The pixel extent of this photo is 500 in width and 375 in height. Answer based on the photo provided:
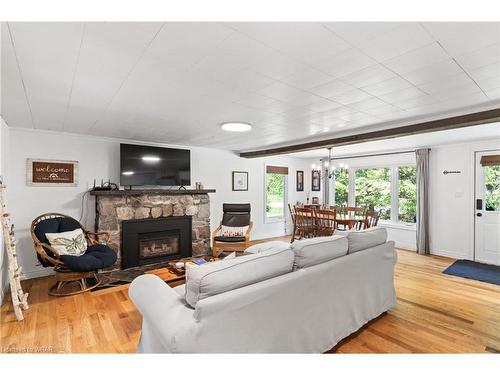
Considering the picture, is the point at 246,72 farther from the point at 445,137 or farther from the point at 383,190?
the point at 383,190

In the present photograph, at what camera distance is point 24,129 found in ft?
12.2

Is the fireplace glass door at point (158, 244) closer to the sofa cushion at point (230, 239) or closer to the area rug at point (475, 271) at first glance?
the sofa cushion at point (230, 239)

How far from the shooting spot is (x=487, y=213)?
4.58 meters

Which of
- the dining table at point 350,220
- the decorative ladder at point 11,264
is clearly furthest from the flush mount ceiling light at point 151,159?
the dining table at point 350,220

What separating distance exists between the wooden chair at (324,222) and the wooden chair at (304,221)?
0.11m

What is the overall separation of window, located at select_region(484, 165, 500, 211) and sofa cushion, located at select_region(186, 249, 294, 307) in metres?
4.70

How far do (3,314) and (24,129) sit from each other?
2442 mm

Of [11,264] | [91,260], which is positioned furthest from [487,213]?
[11,264]

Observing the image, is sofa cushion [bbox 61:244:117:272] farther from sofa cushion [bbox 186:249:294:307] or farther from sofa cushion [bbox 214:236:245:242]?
sofa cushion [bbox 186:249:294:307]

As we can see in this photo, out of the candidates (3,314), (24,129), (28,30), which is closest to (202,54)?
(28,30)

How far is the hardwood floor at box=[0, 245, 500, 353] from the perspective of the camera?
2.14m

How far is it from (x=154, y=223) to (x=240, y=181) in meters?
2.29

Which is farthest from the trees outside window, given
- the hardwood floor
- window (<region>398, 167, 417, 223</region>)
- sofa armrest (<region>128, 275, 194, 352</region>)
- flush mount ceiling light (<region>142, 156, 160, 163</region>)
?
sofa armrest (<region>128, 275, 194, 352</region>)
